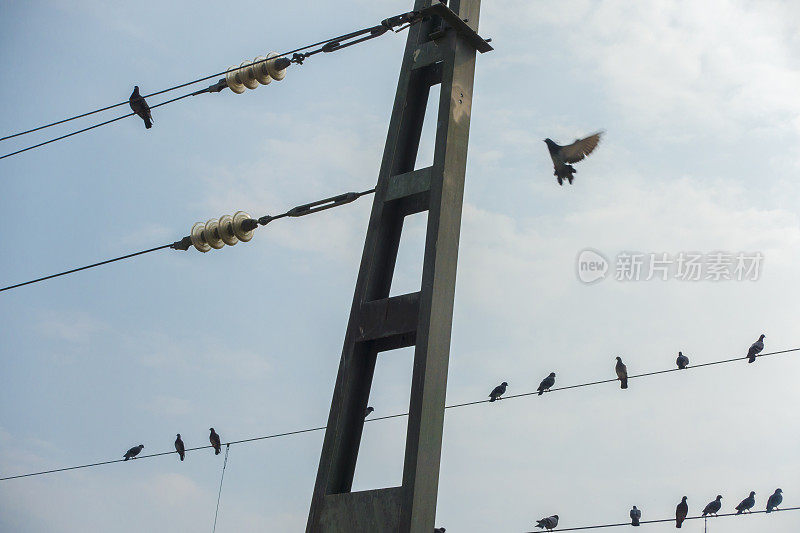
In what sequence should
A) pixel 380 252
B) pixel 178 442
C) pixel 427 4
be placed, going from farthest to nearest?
pixel 178 442 < pixel 427 4 < pixel 380 252

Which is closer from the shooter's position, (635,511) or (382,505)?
(382,505)

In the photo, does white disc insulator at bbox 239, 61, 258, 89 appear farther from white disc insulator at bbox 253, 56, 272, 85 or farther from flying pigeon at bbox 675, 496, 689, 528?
flying pigeon at bbox 675, 496, 689, 528

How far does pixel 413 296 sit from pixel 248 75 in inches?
107

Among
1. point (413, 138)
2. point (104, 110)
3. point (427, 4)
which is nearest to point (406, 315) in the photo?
point (413, 138)

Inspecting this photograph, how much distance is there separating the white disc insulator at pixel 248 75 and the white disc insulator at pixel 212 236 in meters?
1.28

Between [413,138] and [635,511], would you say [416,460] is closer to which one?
[413,138]

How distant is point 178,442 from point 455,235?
49.9 feet

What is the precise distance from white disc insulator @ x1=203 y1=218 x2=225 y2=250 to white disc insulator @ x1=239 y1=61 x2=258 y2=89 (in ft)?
4.19

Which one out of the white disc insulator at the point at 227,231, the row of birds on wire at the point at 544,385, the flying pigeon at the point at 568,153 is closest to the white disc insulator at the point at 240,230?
the white disc insulator at the point at 227,231

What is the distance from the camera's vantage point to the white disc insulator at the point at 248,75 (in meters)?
8.22

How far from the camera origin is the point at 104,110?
8805mm

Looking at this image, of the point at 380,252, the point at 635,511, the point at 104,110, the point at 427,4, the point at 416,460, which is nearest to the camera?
the point at 416,460

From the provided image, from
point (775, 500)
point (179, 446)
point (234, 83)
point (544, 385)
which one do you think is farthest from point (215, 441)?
point (234, 83)

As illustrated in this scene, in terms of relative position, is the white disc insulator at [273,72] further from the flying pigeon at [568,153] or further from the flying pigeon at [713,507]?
the flying pigeon at [713,507]
